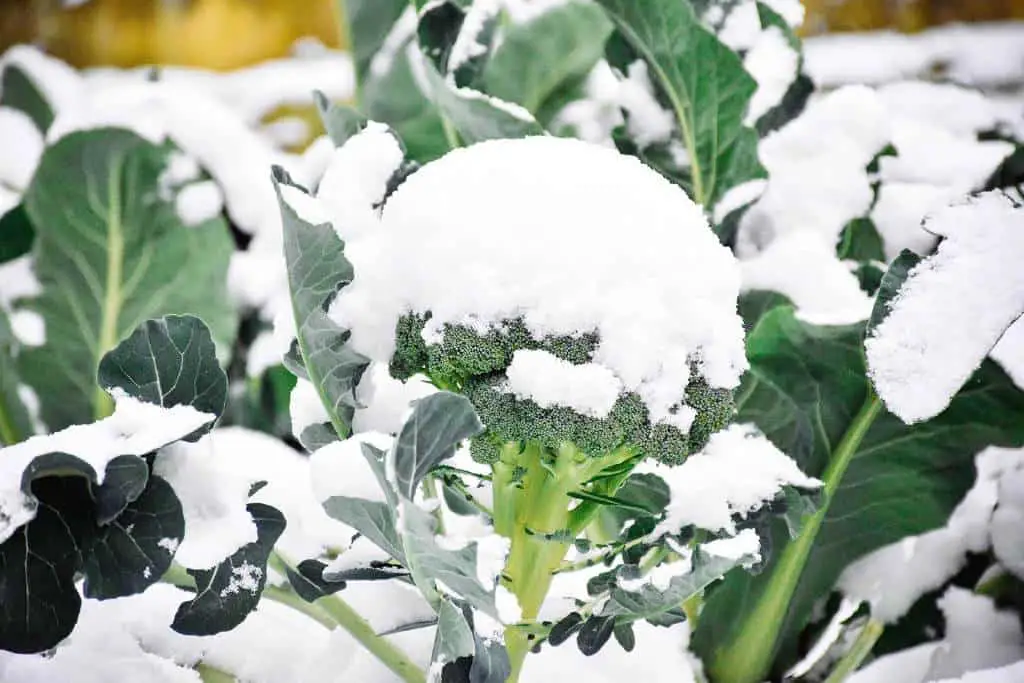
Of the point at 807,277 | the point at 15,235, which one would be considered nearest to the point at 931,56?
the point at 807,277

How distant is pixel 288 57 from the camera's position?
2100mm

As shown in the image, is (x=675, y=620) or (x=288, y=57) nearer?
(x=675, y=620)

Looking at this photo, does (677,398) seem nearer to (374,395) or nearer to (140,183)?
(374,395)

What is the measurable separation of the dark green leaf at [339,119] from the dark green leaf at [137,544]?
220mm

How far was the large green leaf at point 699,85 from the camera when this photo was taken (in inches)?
18.3

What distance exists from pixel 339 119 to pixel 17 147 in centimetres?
69

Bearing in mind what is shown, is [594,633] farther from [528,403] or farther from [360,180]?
[360,180]

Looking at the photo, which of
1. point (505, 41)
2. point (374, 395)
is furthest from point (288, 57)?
point (374, 395)

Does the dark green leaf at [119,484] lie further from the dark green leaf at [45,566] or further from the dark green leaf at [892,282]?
the dark green leaf at [892,282]

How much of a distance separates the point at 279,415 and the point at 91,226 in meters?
0.22

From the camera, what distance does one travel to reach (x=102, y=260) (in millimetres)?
713

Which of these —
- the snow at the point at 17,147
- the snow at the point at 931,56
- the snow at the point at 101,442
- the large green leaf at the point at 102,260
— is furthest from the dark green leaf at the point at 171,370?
the snow at the point at 931,56

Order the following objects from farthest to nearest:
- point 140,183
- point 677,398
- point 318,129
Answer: point 318,129 < point 140,183 < point 677,398

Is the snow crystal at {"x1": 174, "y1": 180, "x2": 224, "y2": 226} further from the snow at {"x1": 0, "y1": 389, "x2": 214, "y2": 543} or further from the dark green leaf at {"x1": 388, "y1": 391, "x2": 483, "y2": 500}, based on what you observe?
the dark green leaf at {"x1": 388, "y1": 391, "x2": 483, "y2": 500}
